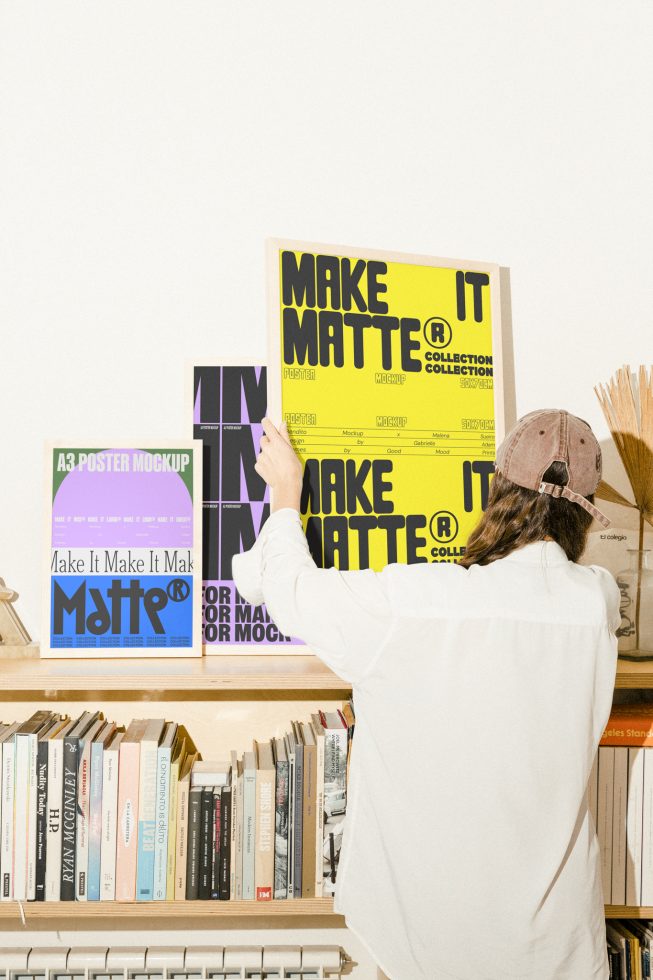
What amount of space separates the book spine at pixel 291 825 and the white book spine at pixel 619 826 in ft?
1.97

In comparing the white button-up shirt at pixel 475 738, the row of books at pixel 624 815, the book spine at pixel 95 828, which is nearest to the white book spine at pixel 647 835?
the row of books at pixel 624 815

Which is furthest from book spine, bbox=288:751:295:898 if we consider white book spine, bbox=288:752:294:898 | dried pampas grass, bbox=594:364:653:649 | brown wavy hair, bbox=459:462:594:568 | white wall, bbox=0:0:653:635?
dried pampas grass, bbox=594:364:653:649

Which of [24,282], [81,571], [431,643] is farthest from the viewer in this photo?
[24,282]

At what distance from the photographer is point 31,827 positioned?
1.37 metres

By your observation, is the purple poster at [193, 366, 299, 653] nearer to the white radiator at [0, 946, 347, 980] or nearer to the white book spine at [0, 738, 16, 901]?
the white book spine at [0, 738, 16, 901]

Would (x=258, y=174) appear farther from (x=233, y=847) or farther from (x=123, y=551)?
(x=233, y=847)

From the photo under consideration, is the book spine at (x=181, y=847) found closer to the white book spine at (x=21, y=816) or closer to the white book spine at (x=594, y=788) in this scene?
the white book spine at (x=21, y=816)

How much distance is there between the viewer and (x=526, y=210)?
1741 mm

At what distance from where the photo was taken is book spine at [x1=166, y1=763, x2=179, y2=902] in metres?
1.38

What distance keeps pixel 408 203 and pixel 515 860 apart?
134 centimetres

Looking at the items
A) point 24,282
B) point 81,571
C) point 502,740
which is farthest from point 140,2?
point 502,740

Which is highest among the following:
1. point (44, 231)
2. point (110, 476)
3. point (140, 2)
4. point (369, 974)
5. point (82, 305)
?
point (140, 2)

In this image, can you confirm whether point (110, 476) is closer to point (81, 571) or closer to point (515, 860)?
point (81, 571)

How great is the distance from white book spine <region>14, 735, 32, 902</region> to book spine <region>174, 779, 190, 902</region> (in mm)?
270
